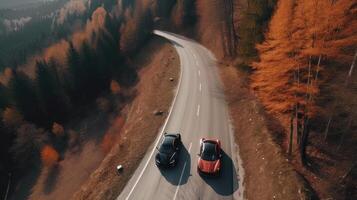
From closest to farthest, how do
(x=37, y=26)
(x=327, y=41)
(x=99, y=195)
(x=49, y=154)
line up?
(x=327, y=41) → (x=99, y=195) → (x=49, y=154) → (x=37, y=26)

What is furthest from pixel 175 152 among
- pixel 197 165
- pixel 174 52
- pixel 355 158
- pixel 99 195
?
pixel 174 52

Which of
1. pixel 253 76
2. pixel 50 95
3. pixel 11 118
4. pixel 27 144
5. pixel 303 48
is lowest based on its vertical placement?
pixel 27 144

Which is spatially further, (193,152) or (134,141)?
(134,141)

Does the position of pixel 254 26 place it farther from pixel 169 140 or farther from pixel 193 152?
pixel 169 140

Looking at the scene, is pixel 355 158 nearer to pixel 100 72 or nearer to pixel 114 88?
pixel 114 88

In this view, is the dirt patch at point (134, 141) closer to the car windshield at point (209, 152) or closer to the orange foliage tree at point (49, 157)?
the car windshield at point (209, 152)

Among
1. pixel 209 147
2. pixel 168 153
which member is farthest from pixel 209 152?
pixel 168 153

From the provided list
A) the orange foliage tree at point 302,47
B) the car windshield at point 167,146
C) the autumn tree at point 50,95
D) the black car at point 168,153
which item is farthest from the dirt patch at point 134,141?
the autumn tree at point 50,95

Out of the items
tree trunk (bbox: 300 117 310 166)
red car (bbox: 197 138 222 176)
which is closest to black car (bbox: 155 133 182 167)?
red car (bbox: 197 138 222 176)
